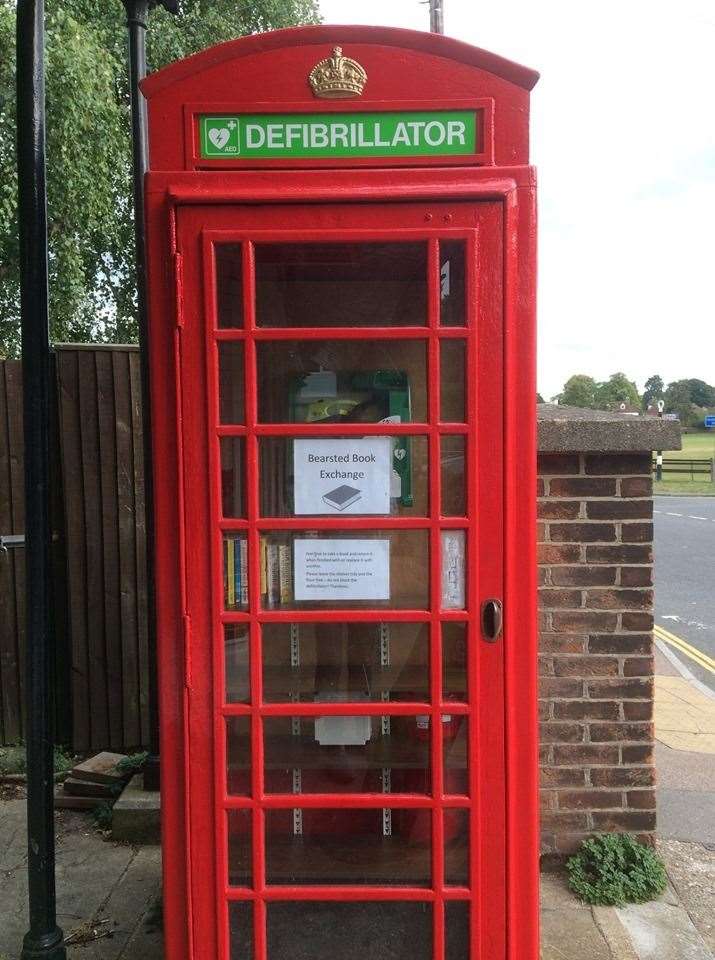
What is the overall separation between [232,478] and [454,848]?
1.26 m

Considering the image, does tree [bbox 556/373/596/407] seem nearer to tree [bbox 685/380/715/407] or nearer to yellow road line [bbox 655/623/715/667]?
tree [bbox 685/380/715/407]

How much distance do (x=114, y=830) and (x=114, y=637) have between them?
113 centimetres

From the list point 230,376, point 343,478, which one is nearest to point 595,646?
point 343,478

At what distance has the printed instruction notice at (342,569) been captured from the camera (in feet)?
7.80

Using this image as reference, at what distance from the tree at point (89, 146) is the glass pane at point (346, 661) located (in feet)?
24.3

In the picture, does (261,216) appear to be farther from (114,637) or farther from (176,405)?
(114,637)

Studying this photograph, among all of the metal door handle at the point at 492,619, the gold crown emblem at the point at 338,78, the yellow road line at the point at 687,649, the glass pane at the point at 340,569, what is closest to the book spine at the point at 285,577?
the glass pane at the point at 340,569

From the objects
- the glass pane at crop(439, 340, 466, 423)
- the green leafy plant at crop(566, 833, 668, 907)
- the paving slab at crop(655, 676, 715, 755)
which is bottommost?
the paving slab at crop(655, 676, 715, 755)

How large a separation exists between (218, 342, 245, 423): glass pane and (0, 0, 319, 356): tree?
7058mm

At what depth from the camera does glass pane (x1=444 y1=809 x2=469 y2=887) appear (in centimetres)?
237

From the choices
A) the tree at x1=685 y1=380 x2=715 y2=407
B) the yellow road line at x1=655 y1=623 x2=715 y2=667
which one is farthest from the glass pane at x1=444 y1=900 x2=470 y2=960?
the tree at x1=685 y1=380 x2=715 y2=407

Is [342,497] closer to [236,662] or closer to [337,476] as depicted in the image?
[337,476]

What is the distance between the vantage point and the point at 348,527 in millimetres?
2320

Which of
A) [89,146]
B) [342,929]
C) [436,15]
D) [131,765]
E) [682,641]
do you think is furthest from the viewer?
[89,146]
